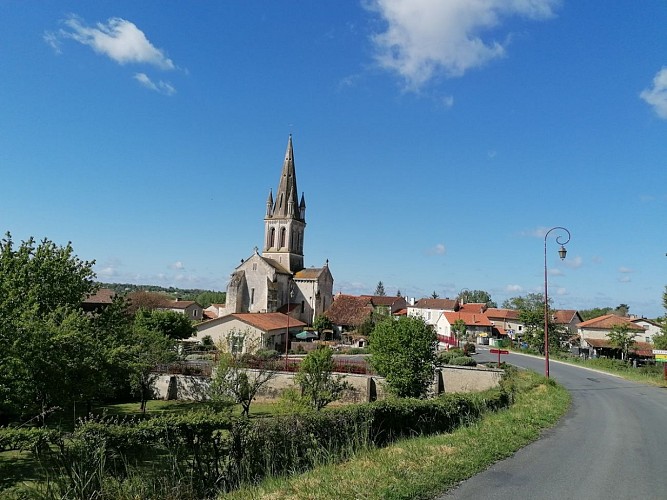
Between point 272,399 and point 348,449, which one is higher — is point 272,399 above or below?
below

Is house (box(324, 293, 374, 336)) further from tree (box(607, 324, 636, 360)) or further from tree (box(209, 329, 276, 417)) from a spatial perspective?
tree (box(209, 329, 276, 417))

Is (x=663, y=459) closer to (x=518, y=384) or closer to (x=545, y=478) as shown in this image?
(x=545, y=478)

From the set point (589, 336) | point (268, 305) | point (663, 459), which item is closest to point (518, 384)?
point (663, 459)

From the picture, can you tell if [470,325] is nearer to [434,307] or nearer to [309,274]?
[434,307]

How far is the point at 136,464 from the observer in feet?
25.1

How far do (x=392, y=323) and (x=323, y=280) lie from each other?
40.6 metres

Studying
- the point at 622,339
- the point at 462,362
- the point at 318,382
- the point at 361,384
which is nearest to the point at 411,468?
the point at 318,382

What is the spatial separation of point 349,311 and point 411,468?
5712 centimetres

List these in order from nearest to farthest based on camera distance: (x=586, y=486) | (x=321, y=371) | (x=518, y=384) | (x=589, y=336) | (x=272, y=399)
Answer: (x=586, y=486), (x=518, y=384), (x=321, y=371), (x=272, y=399), (x=589, y=336)

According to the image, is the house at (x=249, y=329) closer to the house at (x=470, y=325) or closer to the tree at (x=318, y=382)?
the tree at (x=318, y=382)

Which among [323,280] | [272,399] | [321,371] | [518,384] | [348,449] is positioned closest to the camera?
[348,449]

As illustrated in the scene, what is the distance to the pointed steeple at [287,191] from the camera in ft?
220

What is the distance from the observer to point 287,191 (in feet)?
222

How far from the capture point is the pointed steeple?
67188 mm
